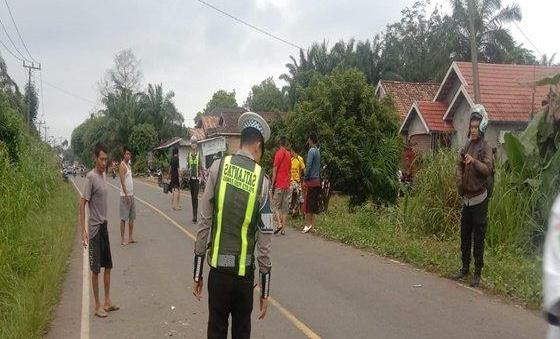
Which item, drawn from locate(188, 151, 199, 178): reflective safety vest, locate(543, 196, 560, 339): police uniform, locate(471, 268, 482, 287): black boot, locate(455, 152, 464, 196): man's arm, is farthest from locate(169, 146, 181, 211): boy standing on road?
locate(543, 196, 560, 339): police uniform

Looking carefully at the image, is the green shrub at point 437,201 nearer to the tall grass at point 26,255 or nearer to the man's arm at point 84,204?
the tall grass at point 26,255

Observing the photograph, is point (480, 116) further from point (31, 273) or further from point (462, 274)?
point (31, 273)

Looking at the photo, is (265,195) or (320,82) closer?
(265,195)

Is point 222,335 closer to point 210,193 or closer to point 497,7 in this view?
point 210,193

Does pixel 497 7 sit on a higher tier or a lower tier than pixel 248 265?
higher

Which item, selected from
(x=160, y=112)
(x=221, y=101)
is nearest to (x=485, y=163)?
(x=160, y=112)

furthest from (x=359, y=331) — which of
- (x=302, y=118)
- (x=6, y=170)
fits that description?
(x=302, y=118)

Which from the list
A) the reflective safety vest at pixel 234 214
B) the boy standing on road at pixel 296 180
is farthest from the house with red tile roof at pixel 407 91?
the reflective safety vest at pixel 234 214

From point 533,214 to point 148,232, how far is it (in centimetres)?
808

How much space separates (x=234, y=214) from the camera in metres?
3.90

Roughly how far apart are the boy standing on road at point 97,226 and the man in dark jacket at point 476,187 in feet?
14.4

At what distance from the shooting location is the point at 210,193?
4.03 meters

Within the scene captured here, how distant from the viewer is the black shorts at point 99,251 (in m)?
6.58

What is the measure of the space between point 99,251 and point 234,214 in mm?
3295
